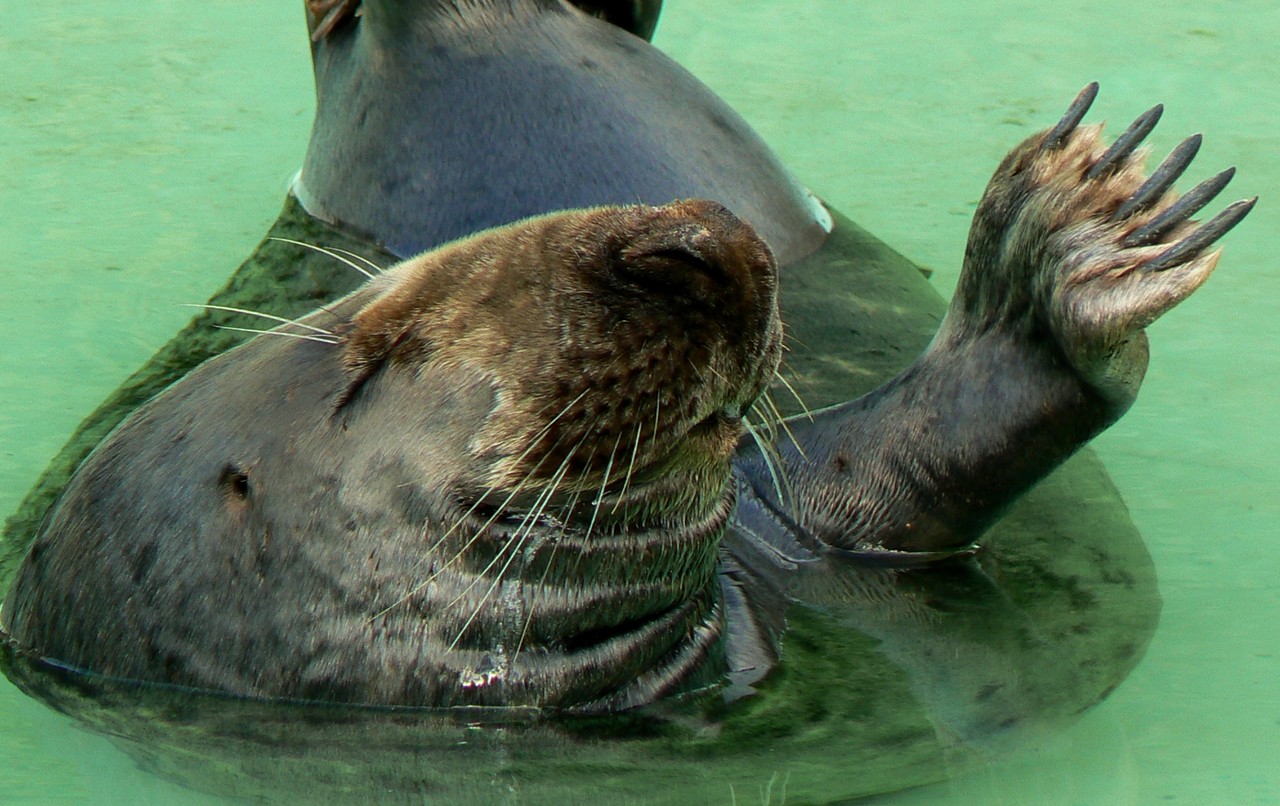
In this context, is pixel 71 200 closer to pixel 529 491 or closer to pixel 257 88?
pixel 257 88

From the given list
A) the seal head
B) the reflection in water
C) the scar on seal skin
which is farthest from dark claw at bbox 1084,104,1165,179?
the seal head

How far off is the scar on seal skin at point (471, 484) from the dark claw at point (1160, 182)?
111mm

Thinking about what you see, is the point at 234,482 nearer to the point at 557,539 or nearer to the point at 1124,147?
the point at 557,539

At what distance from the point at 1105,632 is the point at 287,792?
157cm

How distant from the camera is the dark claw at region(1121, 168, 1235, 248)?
138 inches

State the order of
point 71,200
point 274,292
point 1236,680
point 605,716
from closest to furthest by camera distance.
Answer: point 605,716 < point 1236,680 < point 274,292 < point 71,200

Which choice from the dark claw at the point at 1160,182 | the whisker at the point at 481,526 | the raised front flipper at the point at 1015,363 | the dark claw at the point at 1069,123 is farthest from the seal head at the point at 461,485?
the dark claw at the point at 1069,123

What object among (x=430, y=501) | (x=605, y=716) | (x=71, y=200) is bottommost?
(x=71, y=200)

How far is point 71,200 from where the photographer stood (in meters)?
5.99

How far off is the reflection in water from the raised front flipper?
0.64 feet

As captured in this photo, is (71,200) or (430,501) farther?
(71,200)

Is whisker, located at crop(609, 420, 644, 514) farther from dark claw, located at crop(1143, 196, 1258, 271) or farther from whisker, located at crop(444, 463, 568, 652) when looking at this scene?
dark claw, located at crop(1143, 196, 1258, 271)

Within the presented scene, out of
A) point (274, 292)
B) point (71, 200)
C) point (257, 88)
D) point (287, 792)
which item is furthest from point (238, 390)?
point (257, 88)

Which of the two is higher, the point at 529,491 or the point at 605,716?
the point at 529,491
